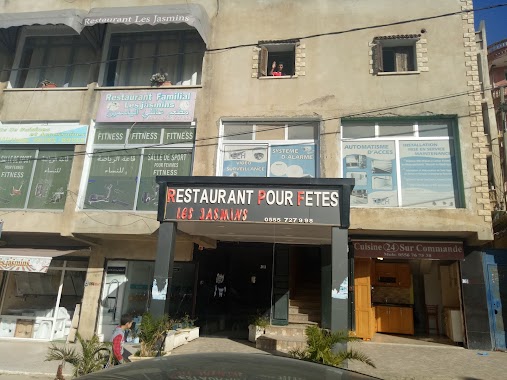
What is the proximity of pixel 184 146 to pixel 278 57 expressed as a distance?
179 inches

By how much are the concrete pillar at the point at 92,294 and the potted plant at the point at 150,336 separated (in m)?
4.81

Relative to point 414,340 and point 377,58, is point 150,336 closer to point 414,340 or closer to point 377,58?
point 414,340

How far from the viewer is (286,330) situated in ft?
38.5

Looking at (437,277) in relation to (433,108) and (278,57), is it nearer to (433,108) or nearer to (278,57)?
(433,108)

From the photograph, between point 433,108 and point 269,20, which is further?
point 269,20

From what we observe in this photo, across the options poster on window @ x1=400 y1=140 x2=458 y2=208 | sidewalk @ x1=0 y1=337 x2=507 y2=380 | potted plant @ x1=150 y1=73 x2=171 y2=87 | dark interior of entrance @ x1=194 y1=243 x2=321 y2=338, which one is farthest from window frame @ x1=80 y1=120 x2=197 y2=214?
poster on window @ x1=400 y1=140 x2=458 y2=208

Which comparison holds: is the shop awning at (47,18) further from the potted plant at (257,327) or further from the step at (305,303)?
the step at (305,303)

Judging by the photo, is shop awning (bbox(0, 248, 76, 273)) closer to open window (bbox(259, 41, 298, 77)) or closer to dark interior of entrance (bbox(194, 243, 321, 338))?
dark interior of entrance (bbox(194, 243, 321, 338))

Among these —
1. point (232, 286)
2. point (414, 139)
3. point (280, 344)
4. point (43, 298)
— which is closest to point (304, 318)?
point (280, 344)

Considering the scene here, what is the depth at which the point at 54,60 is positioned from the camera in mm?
14430

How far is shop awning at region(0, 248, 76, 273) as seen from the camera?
1217 centimetres

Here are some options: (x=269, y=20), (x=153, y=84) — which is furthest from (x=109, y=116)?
(x=269, y=20)

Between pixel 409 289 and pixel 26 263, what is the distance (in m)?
12.7

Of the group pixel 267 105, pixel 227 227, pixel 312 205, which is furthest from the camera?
pixel 267 105
